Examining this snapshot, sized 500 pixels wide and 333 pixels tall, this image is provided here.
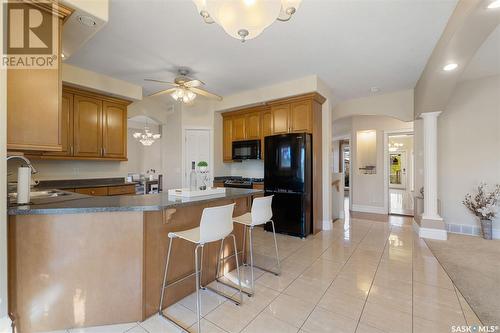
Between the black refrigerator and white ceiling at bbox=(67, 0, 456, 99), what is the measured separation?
1.14 meters

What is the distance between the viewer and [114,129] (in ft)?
13.6

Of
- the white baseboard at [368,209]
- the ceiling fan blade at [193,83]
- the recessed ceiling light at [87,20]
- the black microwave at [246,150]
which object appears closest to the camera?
the recessed ceiling light at [87,20]

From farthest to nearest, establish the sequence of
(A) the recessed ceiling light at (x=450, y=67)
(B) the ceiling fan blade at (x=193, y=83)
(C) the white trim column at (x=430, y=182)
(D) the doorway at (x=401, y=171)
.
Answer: (D) the doorway at (x=401, y=171) < (C) the white trim column at (x=430, y=182) < (B) the ceiling fan blade at (x=193, y=83) < (A) the recessed ceiling light at (x=450, y=67)

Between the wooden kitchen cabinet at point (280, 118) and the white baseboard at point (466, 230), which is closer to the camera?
the white baseboard at point (466, 230)

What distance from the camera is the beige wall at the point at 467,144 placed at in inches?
151

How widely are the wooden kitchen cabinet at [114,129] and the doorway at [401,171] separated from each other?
686 centimetres

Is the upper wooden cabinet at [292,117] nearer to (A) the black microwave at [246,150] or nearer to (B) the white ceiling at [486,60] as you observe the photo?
(A) the black microwave at [246,150]

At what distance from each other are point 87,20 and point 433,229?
5288 mm

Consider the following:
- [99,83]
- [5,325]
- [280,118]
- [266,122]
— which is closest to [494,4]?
[280,118]

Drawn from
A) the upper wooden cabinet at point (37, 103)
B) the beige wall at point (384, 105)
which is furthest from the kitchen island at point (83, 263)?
the beige wall at point (384, 105)

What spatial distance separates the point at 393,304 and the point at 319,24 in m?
2.80

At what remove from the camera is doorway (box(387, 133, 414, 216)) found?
7211 millimetres

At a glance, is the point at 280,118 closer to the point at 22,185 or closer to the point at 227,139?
the point at 227,139
